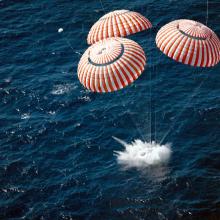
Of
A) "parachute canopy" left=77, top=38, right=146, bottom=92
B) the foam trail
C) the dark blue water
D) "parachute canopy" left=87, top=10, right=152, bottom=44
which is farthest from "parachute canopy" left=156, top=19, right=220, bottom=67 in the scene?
the dark blue water

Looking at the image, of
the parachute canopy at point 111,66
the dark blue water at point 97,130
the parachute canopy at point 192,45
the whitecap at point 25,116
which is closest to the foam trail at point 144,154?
the dark blue water at point 97,130

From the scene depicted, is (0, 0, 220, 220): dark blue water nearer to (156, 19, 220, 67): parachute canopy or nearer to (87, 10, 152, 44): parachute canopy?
(156, 19, 220, 67): parachute canopy

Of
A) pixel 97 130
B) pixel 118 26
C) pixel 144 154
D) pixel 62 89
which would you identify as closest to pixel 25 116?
pixel 62 89

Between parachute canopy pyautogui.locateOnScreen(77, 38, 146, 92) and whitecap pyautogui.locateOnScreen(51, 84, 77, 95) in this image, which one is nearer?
parachute canopy pyautogui.locateOnScreen(77, 38, 146, 92)

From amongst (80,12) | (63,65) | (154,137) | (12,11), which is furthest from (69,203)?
(12,11)

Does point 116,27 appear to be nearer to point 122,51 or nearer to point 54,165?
point 122,51

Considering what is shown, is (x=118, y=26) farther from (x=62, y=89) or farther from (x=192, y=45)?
(x=62, y=89)
